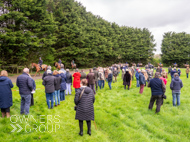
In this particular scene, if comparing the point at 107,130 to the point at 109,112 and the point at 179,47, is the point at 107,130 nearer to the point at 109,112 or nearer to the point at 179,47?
the point at 109,112

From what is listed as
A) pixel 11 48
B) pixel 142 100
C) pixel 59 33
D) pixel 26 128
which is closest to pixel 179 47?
pixel 59 33

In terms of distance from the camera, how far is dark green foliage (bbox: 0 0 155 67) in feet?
57.8

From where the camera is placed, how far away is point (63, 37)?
2658 cm

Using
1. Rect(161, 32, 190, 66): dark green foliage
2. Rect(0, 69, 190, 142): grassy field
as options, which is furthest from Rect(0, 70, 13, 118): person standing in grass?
Rect(161, 32, 190, 66): dark green foliage

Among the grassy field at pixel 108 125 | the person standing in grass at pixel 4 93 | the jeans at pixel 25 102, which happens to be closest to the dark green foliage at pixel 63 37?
the person standing in grass at pixel 4 93

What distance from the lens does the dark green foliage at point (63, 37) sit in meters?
17.6

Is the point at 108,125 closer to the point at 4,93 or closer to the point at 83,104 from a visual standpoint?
the point at 83,104

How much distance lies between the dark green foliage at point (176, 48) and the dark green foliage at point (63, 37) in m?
4.88

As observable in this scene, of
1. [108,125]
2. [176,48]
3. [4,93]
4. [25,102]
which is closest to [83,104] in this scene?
[108,125]

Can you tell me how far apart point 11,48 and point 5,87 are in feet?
49.0

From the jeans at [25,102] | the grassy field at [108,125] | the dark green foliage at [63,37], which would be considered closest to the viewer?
the grassy field at [108,125]

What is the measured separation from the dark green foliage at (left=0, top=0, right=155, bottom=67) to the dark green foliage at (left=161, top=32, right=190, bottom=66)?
16.0 ft

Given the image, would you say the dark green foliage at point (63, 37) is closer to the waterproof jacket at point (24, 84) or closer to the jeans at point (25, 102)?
the waterproof jacket at point (24, 84)

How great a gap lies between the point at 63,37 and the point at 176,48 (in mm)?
38242
